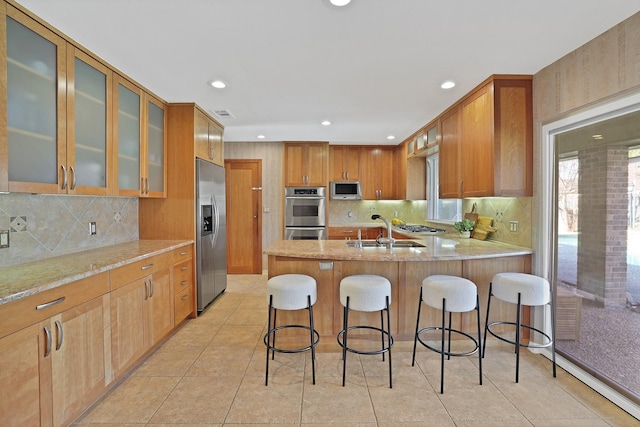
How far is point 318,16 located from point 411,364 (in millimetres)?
2560

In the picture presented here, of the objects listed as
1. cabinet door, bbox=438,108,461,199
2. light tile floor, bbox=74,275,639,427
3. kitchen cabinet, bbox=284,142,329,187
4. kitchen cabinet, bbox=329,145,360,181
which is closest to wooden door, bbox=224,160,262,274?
kitchen cabinet, bbox=284,142,329,187

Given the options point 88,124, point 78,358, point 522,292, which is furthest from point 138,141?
point 522,292

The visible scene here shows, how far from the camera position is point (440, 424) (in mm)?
1764

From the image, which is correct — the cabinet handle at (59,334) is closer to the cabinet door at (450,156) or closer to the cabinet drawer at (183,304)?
the cabinet drawer at (183,304)

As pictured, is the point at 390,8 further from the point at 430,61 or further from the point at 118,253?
the point at 118,253

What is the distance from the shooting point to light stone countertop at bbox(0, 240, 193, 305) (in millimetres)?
1441

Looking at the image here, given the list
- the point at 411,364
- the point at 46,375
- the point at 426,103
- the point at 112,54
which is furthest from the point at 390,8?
the point at 46,375

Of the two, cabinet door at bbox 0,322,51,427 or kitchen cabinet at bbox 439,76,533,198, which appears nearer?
cabinet door at bbox 0,322,51,427

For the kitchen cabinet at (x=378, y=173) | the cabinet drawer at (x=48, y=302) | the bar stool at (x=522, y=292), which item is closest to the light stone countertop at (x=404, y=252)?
the bar stool at (x=522, y=292)

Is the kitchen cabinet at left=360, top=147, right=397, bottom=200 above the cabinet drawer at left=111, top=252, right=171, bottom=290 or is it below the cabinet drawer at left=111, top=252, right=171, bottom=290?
above

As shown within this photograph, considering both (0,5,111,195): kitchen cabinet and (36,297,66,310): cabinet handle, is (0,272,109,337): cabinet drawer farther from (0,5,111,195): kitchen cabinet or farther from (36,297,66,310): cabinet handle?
(0,5,111,195): kitchen cabinet

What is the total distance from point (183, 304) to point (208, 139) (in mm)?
1952

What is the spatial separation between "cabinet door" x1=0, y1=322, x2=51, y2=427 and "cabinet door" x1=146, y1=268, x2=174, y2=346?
3.05ft

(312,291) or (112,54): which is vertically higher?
(112,54)
